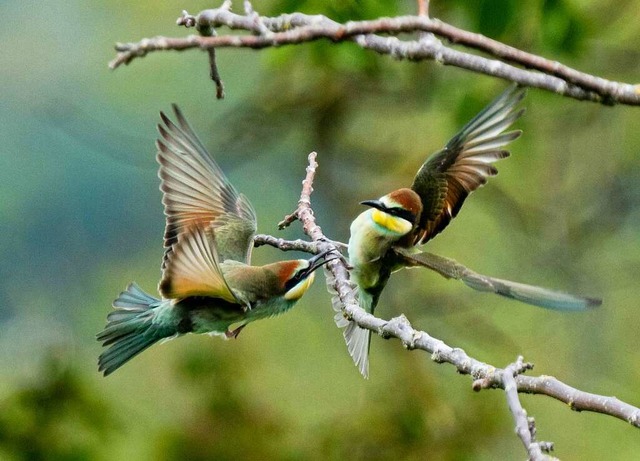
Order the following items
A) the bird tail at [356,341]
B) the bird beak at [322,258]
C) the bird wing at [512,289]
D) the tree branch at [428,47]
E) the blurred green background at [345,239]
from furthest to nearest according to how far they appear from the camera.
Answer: the blurred green background at [345,239]
the bird tail at [356,341]
the bird beak at [322,258]
the bird wing at [512,289]
the tree branch at [428,47]

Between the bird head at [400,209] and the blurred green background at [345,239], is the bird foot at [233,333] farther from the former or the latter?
the blurred green background at [345,239]

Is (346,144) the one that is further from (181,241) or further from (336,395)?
(336,395)

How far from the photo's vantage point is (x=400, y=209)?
4.84ft

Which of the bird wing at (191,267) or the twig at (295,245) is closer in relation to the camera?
the bird wing at (191,267)

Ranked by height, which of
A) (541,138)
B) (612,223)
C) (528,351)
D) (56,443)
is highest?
(541,138)

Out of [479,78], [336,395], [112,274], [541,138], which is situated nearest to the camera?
[479,78]

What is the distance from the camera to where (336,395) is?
5.68 metres

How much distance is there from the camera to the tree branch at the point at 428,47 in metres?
0.83

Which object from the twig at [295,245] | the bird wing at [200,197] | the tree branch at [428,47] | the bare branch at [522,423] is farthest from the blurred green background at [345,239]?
the bare branch at [522,423]

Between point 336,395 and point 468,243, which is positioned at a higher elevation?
point 468,243

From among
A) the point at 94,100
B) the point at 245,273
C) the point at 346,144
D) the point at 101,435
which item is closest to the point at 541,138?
the point at 346,144

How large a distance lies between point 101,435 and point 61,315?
357 cm

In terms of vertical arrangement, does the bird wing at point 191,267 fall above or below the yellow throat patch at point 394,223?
below

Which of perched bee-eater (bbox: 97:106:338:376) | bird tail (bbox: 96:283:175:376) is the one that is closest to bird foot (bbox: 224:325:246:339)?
perched bee-eater (bbox: 97:106:338:376)
